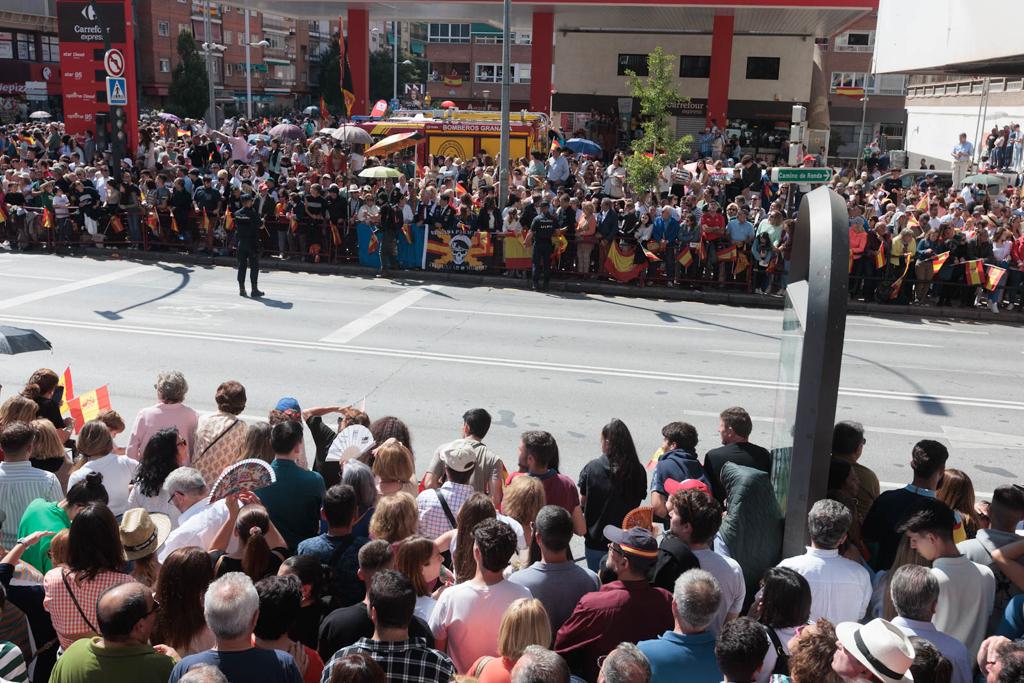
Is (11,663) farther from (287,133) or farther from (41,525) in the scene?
(287,133)

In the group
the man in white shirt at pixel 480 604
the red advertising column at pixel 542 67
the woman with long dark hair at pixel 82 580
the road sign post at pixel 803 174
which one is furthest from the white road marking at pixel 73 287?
the red advertising column at pixel 542 67

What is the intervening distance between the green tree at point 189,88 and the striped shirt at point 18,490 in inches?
2707

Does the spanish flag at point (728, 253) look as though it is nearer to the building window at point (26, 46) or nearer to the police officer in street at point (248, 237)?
the police officer in street at point (248, 237)

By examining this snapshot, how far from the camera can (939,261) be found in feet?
60.3

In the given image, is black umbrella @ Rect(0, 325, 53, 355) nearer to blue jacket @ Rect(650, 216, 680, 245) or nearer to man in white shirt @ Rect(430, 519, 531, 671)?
man in white shirt @ Rect(430, 519, 531, 671)

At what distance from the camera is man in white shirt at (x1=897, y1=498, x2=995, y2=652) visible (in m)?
5.18

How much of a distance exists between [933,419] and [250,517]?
965 cm

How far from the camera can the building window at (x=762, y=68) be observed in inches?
1703

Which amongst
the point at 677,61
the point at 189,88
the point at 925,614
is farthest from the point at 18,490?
the point at 189,88

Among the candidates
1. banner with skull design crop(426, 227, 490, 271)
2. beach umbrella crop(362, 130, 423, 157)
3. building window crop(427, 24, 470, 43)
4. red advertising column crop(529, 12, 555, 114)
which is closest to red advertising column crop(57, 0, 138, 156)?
beach umbrella crop(362, 130, 423, 157)

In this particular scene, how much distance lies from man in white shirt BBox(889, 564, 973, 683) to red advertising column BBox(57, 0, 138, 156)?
23.8 meters

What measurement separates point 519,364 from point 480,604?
9366 mm

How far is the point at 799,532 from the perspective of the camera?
601 cm

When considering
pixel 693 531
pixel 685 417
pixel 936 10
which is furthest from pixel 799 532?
pixel 936 10
